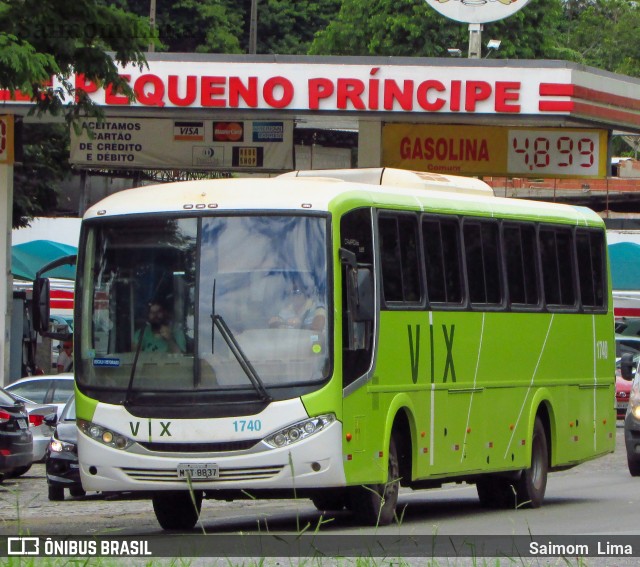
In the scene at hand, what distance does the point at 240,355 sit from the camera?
13.0m

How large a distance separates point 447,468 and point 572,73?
42.4ft

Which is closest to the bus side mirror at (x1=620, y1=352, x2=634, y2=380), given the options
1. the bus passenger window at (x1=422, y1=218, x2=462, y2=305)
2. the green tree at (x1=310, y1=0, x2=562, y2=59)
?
the bus passenger window at (x1=422, y1=218, x2=462, y2=305)

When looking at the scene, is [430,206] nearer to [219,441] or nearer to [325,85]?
[219,441]

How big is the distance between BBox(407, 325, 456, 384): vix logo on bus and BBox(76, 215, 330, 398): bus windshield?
1649 millimetres

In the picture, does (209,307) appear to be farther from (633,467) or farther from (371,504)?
(633,467)

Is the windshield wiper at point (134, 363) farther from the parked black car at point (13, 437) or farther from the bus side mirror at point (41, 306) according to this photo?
the parked black car at point (13, 437)

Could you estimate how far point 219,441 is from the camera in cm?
1297

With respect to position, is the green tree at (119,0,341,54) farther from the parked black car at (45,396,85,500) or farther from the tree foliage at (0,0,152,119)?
the tree foliage at (0,0,152,119)

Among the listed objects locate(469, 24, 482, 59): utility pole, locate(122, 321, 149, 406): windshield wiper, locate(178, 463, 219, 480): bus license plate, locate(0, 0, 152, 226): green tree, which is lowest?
locate(178, 463, 219, 480): bus license plate

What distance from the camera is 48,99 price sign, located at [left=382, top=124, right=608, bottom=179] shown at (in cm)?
2838

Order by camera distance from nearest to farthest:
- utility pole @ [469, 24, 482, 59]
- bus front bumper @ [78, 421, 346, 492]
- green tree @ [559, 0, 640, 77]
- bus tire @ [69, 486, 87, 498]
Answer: bus front bumper @ [78, 421, 346, 492]
bus tire @ [69, 486, 87, 498]
utility pole @ [469, 24, 482, 59]
green tree @ [559, 0, 640, 77]

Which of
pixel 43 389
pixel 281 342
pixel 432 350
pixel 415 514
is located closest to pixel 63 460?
pixel 415 514

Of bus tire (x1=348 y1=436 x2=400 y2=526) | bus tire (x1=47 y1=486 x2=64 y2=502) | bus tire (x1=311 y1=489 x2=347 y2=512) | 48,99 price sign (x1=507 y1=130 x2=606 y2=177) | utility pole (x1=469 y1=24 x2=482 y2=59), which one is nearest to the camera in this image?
bus tire (x1=348 y1=436 x2=400 y2=526)

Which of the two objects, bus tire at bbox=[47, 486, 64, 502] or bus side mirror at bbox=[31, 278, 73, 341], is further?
bus tire at bbox=[47, 486, 64, 502]
